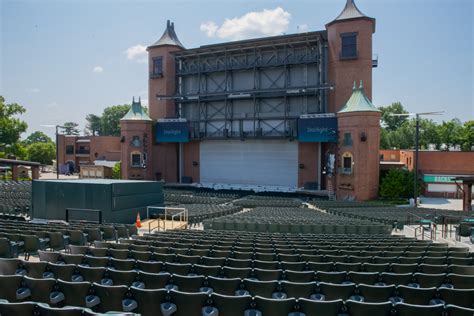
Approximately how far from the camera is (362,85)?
4209 cm

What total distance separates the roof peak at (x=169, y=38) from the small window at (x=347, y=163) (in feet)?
104

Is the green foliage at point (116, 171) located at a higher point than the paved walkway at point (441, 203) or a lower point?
higher

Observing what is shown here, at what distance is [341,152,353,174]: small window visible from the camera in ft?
129

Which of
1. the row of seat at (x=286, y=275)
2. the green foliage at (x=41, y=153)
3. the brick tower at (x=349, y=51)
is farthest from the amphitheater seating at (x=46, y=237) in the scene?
the green foliage at (x=41, y=153)

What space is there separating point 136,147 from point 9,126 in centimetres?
2806

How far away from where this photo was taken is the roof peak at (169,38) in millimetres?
54612

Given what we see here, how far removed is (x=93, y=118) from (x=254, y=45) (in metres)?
107

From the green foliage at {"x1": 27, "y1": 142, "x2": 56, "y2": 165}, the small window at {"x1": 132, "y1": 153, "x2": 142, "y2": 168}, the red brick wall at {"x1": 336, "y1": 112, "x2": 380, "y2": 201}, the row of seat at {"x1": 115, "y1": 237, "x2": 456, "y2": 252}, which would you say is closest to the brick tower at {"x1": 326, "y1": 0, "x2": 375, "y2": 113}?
the red brick wall at {"x1": 336, "y1": 112, "x2": 380, "y2": 201}

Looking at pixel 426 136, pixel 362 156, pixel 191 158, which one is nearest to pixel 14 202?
pixel 191 158

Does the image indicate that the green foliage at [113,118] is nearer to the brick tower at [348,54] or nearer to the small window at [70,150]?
the small window at [70,150]

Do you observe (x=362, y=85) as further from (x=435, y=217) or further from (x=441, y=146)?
(x=441, y=146)

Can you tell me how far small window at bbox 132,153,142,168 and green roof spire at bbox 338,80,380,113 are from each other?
2893 centimetres

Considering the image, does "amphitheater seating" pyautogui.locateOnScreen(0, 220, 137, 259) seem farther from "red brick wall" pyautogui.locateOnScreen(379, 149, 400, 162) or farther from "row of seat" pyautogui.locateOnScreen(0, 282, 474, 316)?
"red brick wall" pyautogui.locateOnScreen(379, 149, 400, 162)

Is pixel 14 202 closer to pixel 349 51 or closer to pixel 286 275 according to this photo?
pixel 286 275
